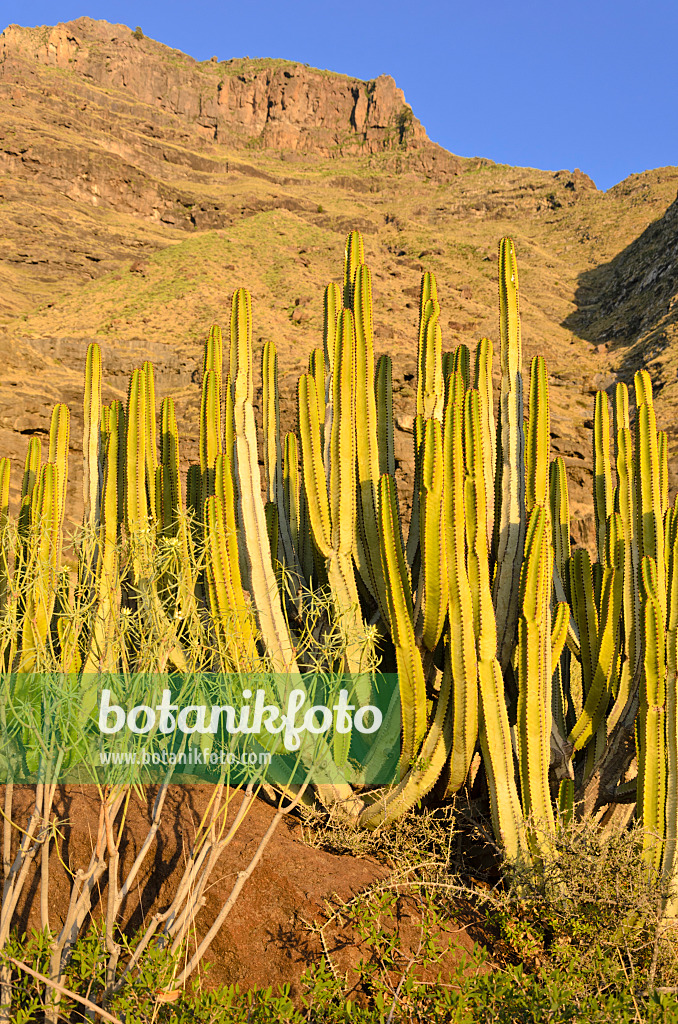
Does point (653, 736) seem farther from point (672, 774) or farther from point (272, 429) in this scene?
point (272, 429)

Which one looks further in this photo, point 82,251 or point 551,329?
point 82,251

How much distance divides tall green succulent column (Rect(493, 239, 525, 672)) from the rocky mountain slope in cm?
875

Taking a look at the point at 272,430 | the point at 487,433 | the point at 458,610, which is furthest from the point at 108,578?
the point at 487,433

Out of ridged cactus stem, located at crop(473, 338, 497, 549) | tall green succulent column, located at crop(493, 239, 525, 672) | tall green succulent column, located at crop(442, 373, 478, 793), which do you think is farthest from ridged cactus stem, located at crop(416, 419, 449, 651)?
ridged cactus stem, located at crop(473, 338, 497, 549)

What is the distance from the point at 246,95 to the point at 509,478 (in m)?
102

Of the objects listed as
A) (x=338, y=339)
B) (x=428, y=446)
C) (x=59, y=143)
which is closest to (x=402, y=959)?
(x=428, y=446)

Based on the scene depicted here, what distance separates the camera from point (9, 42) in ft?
259

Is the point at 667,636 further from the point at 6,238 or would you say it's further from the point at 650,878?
the point at 6,238

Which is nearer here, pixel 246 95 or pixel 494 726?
pixel 494 726

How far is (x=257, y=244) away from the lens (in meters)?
44.0

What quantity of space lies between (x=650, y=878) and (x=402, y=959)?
1.30 metres

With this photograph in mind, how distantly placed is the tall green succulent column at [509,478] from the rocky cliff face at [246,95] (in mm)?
82872

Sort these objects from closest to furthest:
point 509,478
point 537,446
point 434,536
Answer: point 434,536
point 537,446
point 509,478

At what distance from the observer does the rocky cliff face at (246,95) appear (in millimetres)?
81938
